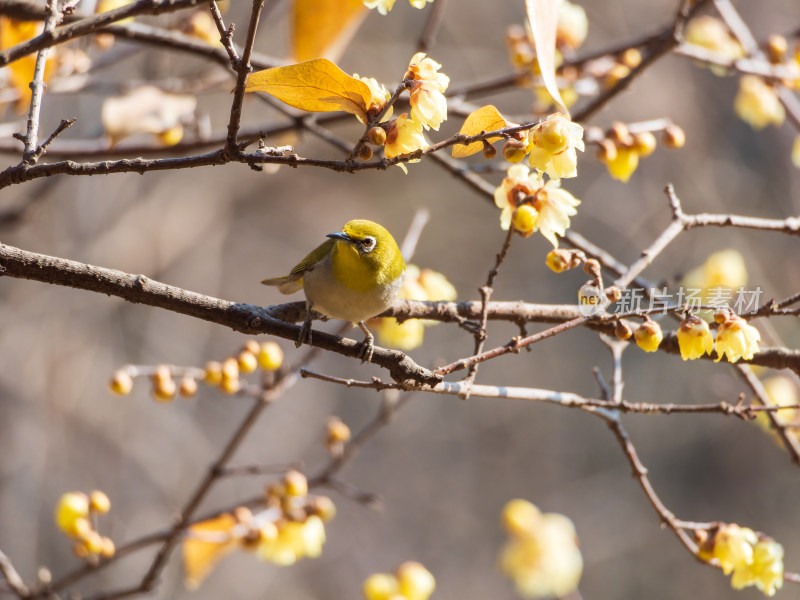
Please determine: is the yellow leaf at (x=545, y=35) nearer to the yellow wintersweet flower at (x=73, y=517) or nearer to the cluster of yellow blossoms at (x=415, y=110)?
the cluster of yellow blossoms at (x=415, y=110)

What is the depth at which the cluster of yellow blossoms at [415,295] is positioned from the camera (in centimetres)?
222

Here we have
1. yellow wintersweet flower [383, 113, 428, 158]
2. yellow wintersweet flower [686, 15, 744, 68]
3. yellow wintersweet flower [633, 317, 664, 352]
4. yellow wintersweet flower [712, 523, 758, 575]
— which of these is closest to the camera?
yellow wintersweet flower [383, 113, 428, 158]

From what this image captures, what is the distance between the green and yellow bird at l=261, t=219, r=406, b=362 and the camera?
1.90m

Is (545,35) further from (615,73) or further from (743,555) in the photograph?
(615,73)

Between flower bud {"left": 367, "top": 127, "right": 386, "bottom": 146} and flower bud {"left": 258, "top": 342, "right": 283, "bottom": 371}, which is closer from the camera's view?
flower bud {"left": 367, "top": 127, "right": 386, "bottom": 146}

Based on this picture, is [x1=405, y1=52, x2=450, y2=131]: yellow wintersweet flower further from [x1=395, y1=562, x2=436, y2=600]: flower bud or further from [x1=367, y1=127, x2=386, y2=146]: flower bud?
[x1=395, y1=562, x2=436, y2=600]: flower bud

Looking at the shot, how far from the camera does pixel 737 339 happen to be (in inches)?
55.1

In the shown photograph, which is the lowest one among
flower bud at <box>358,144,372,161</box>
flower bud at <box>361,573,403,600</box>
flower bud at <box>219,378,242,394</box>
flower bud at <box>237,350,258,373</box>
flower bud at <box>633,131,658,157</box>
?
flower bud at <box>361,573,403,600</box>

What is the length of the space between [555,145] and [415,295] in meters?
0.99

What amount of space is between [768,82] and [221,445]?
17.6 feet

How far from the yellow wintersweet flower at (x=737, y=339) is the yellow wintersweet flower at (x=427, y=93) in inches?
26.7

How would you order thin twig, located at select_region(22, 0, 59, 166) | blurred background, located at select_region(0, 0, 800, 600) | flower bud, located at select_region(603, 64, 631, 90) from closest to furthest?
thin twig, located at select_region(22, 0, 59, 166) → flower bud, located at select_region(603, 64, 631, 90) → blurred background, located at select_region(0, 0, 800, 600)

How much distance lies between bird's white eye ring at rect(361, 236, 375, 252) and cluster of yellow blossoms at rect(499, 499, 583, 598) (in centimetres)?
124

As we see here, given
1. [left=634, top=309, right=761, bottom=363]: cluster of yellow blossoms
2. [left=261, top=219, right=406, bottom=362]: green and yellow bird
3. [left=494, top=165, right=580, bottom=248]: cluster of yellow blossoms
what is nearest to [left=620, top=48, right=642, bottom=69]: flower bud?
[left=261, top=219, right=406, bottom=362]: green and yellow bird
